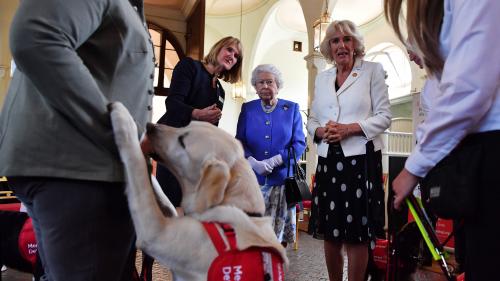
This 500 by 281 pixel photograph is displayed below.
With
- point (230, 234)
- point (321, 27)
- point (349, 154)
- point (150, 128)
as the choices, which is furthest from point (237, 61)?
point (321, 27)

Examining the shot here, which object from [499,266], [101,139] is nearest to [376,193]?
[499,266]

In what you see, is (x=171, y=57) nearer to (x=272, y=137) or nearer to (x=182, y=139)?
(x=272, y=137)

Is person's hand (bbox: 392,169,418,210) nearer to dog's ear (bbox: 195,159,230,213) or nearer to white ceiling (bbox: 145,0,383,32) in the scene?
dog's ear (bbox: 195,159,230,213)

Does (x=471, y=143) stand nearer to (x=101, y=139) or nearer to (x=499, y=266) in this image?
(x=499, y=266)

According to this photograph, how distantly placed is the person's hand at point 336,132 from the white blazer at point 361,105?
0.05 metres

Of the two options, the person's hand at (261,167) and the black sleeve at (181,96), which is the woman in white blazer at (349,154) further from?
the black sleeve at (181,96)

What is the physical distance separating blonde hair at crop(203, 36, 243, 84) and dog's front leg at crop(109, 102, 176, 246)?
6.27ft

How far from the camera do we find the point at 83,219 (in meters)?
1.03

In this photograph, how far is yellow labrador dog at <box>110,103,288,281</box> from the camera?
1.18 metres

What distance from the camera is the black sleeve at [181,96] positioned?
269cm

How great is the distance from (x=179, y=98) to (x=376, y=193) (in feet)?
4.83

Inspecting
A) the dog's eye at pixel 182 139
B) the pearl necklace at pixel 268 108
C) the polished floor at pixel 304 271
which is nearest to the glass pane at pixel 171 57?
the polished floor at pixel 304 271

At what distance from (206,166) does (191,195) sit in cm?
17

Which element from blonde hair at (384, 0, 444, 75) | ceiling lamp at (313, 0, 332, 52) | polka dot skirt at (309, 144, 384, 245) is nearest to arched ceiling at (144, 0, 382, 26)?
ceiling lamp at (313, 0, 332, 52)
